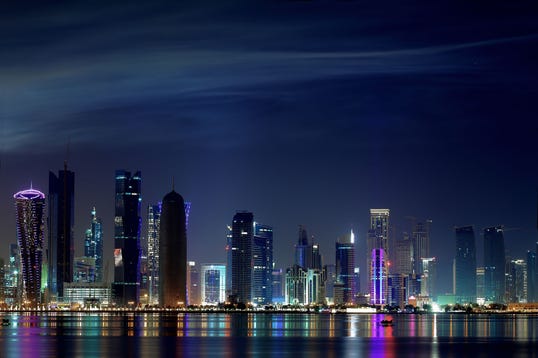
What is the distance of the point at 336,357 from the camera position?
113m

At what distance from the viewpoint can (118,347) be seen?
128 m

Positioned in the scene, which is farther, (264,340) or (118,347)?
(264,340)

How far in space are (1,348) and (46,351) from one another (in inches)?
297

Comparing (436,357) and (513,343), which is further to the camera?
(513,343)

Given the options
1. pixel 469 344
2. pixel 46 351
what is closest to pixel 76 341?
pixel 46 351

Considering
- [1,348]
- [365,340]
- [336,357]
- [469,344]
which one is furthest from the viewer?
[365,340]

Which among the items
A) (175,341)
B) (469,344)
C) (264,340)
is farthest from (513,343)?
(175,341)

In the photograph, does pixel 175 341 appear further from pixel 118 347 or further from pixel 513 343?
pixel 513 343

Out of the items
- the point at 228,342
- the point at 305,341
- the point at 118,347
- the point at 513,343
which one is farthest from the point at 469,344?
the point at 118,347

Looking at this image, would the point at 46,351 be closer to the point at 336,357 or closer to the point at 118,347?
the point at 118,347

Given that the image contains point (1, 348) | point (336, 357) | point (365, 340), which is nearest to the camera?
point (336, 357)

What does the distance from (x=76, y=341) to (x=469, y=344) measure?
51568 mm

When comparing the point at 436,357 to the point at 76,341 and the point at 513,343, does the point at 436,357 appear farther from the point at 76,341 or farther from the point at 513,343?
the point at 76,341

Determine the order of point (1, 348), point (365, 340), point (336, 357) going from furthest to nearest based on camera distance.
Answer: point (365, 340), point (1, 348), point (336, 357)
